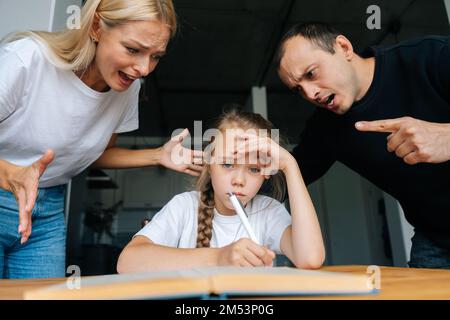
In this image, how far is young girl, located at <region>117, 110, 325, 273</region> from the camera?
2.24 ft

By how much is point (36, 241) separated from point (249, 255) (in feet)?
2.22

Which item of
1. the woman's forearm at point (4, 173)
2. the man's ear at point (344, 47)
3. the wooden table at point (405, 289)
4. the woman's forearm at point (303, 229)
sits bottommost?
the wooden table at point (405, 289)

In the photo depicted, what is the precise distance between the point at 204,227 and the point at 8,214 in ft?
1.64

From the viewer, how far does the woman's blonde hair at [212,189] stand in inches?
37.8

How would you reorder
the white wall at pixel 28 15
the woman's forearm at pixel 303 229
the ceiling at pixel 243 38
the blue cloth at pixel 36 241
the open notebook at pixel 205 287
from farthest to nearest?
the ceiling at pixel 243 38 → the white wall at pixel 28 15 → the blue cloth at pixel 36 241 → the woman's forearm at pixel 303 229 → the open notebook at pixel 205 287

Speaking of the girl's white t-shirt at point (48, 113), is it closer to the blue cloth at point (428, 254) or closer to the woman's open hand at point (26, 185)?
the woman's open hand at point (26, 185)

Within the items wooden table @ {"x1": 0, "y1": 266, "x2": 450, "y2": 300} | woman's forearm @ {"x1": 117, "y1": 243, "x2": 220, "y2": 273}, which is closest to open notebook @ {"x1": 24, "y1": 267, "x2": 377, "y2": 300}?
wooden table @ {"x1": 0, "y1": 266, "x2": 450, "y2": 300}

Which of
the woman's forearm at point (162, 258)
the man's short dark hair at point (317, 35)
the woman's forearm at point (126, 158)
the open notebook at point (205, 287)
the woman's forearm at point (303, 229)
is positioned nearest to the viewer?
the open notebook at point (205, 287)

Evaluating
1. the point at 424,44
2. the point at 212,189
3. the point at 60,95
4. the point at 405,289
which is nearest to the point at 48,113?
the point at 60,95

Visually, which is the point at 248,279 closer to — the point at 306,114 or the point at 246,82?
the point at 246,82

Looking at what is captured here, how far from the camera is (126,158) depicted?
1.12 m

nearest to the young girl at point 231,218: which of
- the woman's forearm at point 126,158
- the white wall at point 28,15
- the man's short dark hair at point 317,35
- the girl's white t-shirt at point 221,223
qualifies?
the girl's white t-shirt at point 221,223

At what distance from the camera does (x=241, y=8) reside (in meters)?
2.28

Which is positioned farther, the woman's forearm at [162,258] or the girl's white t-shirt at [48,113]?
the girl's white t-shirt at [48,113]
